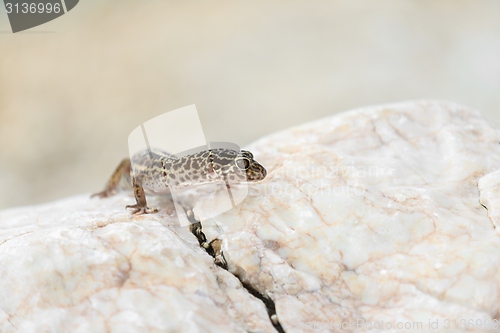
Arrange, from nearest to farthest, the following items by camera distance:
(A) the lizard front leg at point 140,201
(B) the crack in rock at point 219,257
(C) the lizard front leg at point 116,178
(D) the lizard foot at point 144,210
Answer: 1. (B) the crack in rock at point 219,257
2. (D) the lizard foot at point 144,210
3. (A) the lizard front leg at point 140,201
4. (C) the lizard front leg at point 116,178

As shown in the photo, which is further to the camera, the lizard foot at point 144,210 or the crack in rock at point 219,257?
the lizard foot at point 144,210

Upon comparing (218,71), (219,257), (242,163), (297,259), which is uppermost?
(242,163)

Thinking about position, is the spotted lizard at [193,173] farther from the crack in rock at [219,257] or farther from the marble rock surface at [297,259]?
the marble rock surface at [297,259]

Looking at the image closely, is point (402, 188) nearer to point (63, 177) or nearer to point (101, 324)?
point (101, 324)

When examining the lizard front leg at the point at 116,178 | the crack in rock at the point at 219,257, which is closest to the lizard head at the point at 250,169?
the crack in rock at the point at 219,257

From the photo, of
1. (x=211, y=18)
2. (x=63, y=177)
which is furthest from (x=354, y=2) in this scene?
(x=63, y=177)

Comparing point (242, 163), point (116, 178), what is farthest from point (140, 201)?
point (116, 178)

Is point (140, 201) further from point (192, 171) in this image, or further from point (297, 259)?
point (297, 259)
